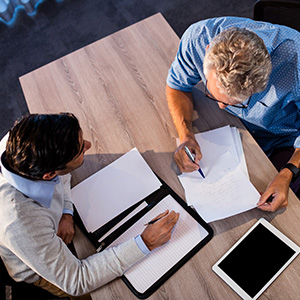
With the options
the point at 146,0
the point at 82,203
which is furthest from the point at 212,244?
the point at 146,0

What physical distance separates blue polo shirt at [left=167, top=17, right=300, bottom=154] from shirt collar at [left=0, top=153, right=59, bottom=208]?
69 centimetres

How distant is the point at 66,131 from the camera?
3.56 ft

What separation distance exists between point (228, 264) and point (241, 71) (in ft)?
2.17

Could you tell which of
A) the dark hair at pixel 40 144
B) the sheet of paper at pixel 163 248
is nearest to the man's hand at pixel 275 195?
the sheet of paper at pixel 163 248

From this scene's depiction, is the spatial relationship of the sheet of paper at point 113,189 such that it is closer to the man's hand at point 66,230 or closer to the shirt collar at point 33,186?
the man's hand at point 66,230

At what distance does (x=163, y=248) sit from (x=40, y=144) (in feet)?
1.86

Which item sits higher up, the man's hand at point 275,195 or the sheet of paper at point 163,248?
the man's hand at point 275,195

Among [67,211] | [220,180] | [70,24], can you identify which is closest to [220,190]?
[220,180]

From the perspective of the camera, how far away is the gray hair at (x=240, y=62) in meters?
1.08

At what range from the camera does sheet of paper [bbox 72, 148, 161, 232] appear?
126cm

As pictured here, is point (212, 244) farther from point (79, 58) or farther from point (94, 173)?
point (79, 58)

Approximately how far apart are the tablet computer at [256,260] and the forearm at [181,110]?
476mm

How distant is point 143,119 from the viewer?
1.46 metres

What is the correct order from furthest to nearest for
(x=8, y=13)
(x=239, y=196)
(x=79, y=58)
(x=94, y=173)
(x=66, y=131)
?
(x=8, y=13) < (x=79, y=58) < (x=94, y=173) < (x=239, y=196) < (x=66, y=131)
